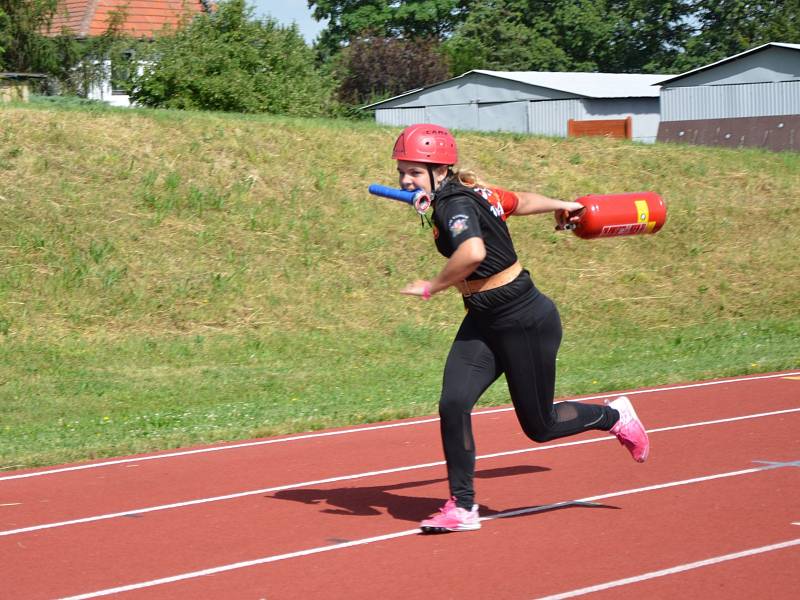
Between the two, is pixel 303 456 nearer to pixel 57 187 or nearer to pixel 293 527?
pixel 293 527

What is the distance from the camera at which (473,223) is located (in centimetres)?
631

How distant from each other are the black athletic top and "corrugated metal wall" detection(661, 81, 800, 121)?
34.4 metres

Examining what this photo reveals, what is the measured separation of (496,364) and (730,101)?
120 feet

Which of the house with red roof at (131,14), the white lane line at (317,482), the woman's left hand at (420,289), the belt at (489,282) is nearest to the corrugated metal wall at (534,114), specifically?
the house with red roof at (131,14)

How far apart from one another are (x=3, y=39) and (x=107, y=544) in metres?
34.5

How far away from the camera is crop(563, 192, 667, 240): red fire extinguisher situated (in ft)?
24.4

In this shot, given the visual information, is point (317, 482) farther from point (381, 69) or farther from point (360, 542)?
point (381, 69)

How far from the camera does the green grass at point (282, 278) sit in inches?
524

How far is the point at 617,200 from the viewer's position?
7621 mm

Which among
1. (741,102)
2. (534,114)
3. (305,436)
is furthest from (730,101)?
(305,436)

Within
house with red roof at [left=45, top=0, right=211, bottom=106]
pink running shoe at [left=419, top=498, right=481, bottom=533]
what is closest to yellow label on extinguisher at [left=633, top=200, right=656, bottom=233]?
pink running shoe at [left=419, top=498, right=481, bottom=533]

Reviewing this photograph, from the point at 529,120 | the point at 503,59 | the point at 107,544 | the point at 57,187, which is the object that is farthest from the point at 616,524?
the point at 503,59

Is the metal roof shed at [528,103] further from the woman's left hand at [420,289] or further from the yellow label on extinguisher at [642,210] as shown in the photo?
the woman's left hand at [420,289]

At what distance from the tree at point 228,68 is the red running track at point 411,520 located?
65.1 ft
